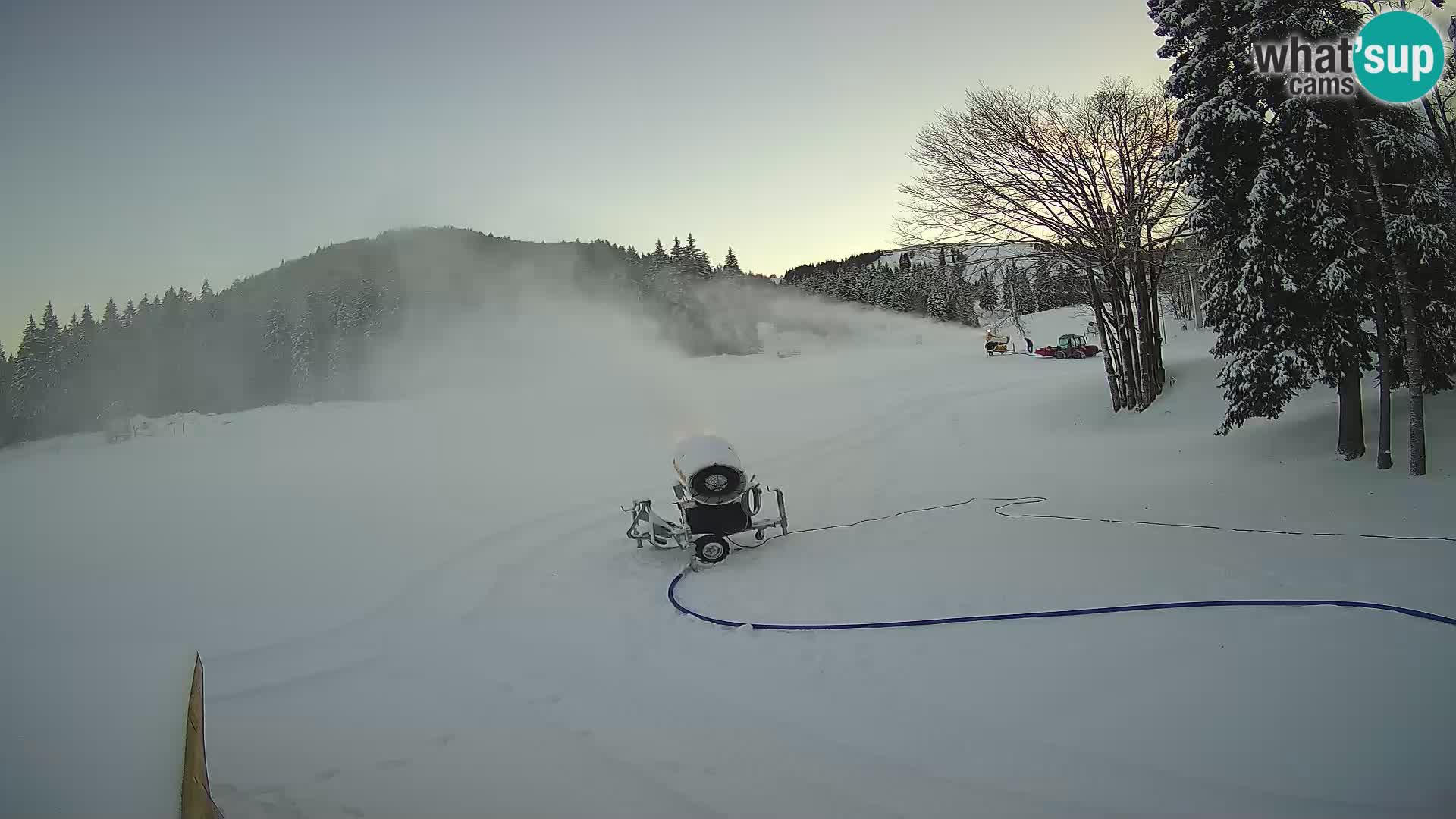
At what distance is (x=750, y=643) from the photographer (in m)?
6.07

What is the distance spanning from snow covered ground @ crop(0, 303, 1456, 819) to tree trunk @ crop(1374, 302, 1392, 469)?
1.44 ft

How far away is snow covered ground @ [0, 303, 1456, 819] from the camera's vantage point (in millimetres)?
3592

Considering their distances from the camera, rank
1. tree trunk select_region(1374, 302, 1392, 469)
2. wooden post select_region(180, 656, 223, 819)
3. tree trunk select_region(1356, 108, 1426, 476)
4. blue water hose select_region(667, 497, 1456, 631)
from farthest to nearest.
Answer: tree trunk select_region(1374, 302, 1392, 469)
tree trunk select_region(1356, 108, 1426, 476)
blue water hose select_region(667, 497, 1456, 631)
wooden post select_region(180, 656, 223, 819)

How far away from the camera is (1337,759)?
3562mm

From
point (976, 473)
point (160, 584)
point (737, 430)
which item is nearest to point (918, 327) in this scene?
point (737, 430)

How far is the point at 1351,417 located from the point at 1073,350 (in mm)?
26545

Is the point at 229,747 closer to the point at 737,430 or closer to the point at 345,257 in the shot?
the point at 737,430

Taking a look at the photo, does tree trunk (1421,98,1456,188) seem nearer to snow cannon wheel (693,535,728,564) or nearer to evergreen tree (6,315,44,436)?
snow cannon wheel (693,535,728,564)

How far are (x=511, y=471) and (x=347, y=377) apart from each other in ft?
107

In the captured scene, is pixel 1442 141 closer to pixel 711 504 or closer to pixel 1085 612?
pixel 1085 612

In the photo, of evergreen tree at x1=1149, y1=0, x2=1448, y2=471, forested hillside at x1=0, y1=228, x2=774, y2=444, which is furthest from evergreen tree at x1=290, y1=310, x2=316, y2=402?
evergreen tree at x1=1149, y1=0, x2=1448, y2=471

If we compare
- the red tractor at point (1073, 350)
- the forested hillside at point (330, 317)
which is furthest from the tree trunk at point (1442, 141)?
the red tractor at point (1073, 350)

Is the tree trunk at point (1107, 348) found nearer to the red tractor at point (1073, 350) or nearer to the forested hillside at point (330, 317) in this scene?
the red tractor at point (1073, 350)

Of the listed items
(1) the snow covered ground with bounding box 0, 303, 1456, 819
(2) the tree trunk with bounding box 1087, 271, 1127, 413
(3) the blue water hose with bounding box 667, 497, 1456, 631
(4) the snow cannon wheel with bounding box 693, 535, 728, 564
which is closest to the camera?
(1) the snow covered ground with bounding box 0, 303, 1456, 819
